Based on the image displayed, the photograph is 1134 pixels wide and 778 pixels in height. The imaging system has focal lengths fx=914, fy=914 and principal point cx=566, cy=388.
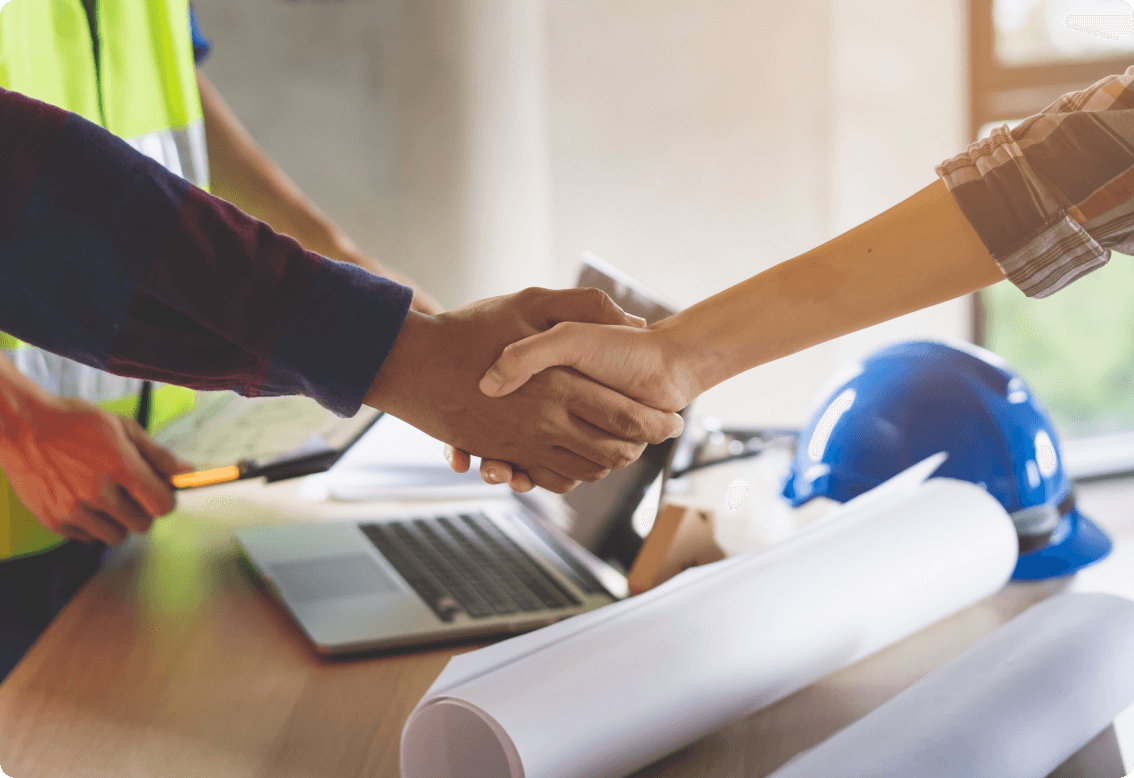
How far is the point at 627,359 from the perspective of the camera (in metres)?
0.86

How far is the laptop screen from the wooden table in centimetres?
21

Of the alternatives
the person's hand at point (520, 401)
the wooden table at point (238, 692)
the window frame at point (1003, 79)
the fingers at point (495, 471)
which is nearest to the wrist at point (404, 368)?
the person's hand at point (520, 401)

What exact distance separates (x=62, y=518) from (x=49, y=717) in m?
0.29

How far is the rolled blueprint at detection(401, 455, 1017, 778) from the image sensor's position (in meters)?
0.56

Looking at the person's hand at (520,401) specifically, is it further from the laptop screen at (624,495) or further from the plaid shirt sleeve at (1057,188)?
the plaid shirt sleeve at (1057,188)

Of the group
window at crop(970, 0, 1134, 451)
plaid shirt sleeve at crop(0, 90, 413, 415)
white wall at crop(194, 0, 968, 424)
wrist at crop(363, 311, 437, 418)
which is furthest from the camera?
window at crop(970, 0, 1134, 451)

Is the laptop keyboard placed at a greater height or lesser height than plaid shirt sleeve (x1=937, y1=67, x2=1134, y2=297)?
lesser

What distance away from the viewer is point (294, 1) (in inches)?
94.8

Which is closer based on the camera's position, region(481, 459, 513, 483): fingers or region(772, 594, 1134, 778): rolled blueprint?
region(772, 594, 1134, 778): rolled blueprint

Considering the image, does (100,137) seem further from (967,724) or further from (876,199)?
(876,199)

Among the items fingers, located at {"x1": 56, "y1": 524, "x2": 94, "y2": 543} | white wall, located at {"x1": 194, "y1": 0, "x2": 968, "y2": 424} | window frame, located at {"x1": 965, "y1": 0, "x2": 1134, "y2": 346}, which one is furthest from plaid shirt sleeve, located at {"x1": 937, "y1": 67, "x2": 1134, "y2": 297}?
window frame, located at {"x1": 965, "y1": 0, "x2": 1134, "y2": 346}

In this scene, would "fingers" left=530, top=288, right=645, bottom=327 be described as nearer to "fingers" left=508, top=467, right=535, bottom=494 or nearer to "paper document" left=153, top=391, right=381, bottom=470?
"fingers" left=508, top=467, right=535, bottom=494

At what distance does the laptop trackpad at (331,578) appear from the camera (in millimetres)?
856

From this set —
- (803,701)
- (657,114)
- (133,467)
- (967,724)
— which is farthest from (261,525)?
(657,114)
